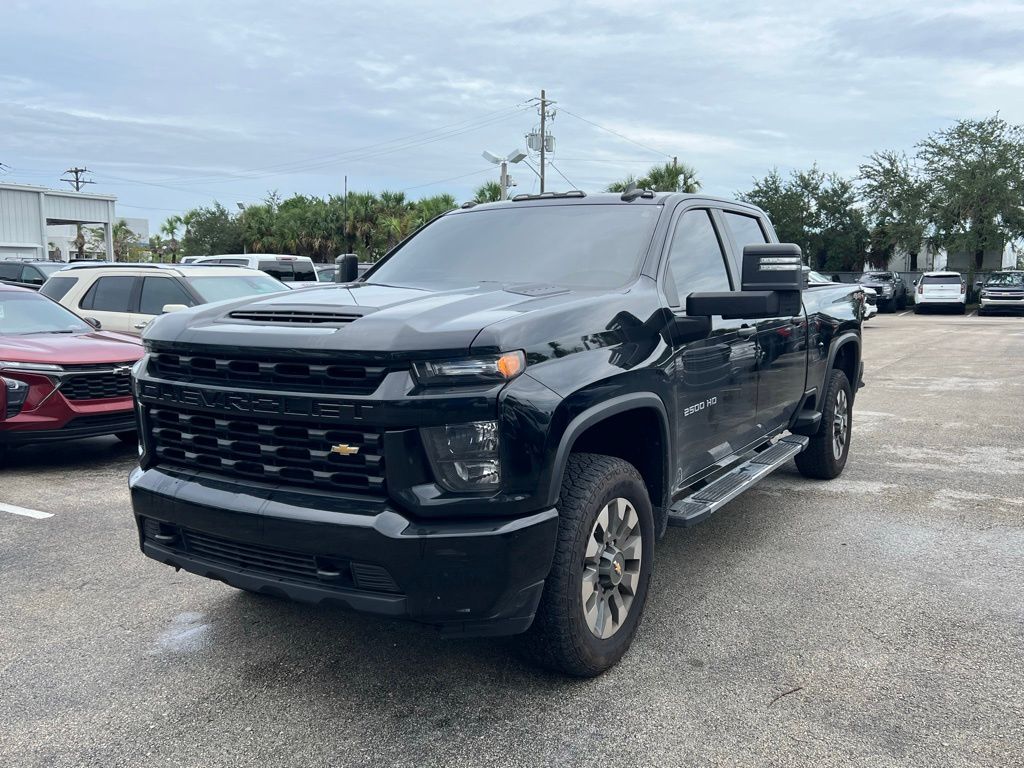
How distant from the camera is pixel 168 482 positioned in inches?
131

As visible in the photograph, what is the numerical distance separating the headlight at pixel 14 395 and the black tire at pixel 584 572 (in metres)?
5.34

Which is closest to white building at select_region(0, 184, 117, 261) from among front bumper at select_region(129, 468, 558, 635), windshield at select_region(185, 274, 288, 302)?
windshield at select_region(185, 274, 288, 302)

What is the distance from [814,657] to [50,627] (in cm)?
333

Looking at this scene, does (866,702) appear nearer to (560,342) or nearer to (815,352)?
(560,342)

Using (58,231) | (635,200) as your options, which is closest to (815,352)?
(635,200)

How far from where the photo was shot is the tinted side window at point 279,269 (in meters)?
19.5

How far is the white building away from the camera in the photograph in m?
36.2

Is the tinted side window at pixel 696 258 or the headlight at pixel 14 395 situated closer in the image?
the tinted side window at pixel 696 258

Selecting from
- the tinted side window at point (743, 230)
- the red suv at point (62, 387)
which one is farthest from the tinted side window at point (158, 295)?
the tinted side window at point (743, 230)

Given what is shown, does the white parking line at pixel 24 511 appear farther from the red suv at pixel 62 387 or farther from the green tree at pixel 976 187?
the green tree at pixel 976 187

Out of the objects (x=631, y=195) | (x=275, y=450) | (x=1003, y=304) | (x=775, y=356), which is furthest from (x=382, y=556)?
(x=1003, y=304)

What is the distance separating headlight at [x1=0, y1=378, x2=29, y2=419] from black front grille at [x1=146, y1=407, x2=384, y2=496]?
4.12 metres

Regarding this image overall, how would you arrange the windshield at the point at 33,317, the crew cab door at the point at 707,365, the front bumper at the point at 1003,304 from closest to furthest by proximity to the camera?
the crew cab door at the point at 707,365 < the windshield at the point at 33,317 < the front bumper at the point at 1003,304

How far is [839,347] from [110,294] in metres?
8.23
